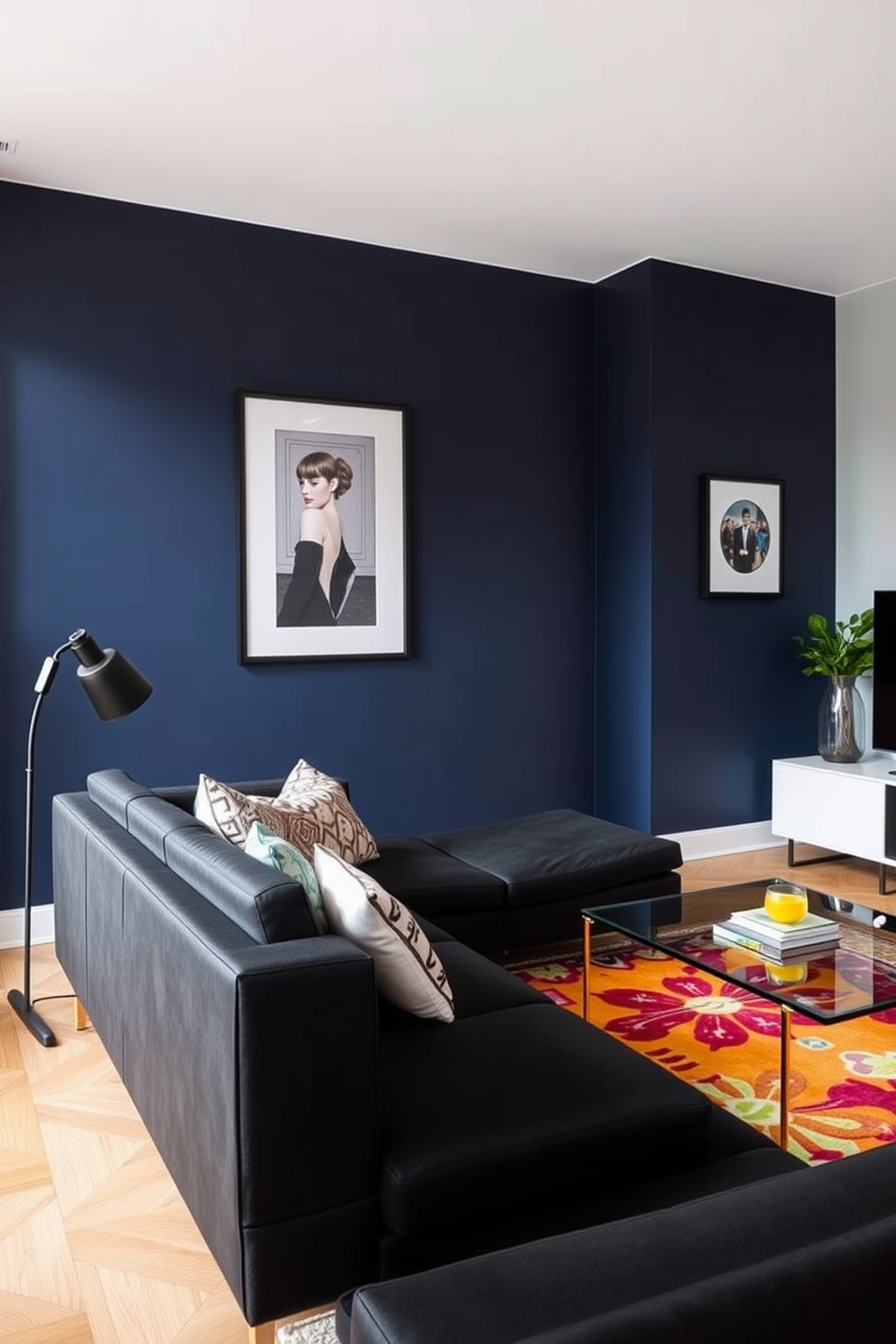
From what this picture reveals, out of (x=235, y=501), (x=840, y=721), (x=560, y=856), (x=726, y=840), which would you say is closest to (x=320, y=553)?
(x=235, y=501)

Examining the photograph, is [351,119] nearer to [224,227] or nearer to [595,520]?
[224,227]

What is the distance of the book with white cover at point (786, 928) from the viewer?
2.59 metres

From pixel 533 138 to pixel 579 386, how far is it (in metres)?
1.66

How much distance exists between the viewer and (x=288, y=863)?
2043 mm

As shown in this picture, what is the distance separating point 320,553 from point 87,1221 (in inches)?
109

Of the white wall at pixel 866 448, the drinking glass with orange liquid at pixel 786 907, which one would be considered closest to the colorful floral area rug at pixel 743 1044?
the drinking glass with orange liquid at pixel 786 907

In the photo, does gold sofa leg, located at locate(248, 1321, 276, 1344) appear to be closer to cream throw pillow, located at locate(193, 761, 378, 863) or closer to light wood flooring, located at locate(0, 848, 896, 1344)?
light wood flooring, located at locate(0, 848, 896, 1344)

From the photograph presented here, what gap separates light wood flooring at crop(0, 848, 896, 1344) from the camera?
1.83m

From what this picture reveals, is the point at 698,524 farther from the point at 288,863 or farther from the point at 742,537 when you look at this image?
the point at 288,863

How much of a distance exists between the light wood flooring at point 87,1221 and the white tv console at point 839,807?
10.4 ft

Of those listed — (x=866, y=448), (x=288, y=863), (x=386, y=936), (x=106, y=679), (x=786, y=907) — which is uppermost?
(x=866, y=448)

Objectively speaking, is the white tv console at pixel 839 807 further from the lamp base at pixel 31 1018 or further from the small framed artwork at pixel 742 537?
the lamp base at pixel 31 1018

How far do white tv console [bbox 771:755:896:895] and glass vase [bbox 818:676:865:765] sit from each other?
2.3 inches

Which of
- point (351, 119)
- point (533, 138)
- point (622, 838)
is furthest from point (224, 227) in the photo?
point (622, 838)
